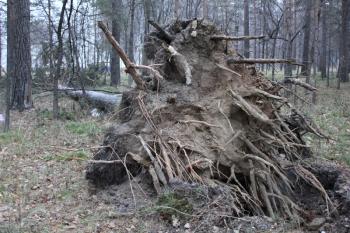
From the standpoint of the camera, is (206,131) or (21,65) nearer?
(206,131)

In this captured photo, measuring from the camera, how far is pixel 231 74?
6.11 m

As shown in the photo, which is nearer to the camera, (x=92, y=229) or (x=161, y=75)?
(x=92, y=229)

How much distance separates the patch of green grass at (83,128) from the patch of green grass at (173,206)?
4302 mm

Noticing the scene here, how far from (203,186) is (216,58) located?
6.86 feet

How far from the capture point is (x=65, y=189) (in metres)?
5.73

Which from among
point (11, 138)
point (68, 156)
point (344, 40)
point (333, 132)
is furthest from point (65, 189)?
point (344, 40)

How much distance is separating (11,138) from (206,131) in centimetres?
454

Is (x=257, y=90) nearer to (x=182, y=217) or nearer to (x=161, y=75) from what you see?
(x=161, y=75)

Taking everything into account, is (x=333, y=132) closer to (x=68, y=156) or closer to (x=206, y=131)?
(x=206, y=131)

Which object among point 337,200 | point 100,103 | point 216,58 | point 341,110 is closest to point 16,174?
point 216,58

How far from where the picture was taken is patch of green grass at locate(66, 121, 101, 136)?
8953 millimetres

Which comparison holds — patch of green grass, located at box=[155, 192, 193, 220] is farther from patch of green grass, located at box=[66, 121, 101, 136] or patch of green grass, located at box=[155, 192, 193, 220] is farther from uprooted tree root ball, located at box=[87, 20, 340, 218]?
patch of green grass, located at box=[66, 121, 101, 136]

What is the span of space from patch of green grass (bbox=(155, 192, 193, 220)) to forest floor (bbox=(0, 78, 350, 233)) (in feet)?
0.26

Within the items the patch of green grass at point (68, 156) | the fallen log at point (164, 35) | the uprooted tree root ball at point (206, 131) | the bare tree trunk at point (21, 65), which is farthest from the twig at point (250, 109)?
the bare tree trunk at point (21, 65)
